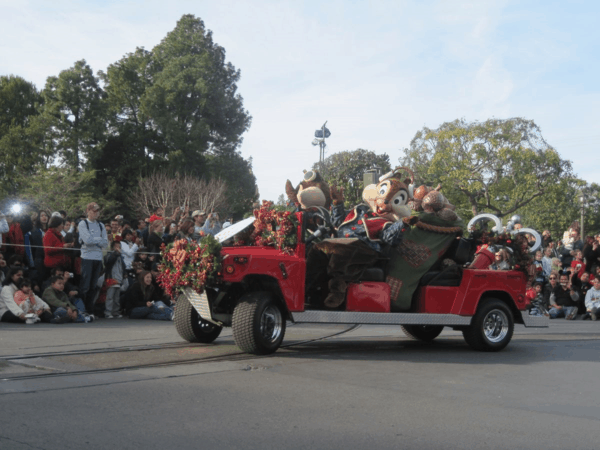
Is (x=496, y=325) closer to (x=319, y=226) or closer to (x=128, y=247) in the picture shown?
(x=319, y=226)

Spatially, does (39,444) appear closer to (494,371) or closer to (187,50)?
(494,371)

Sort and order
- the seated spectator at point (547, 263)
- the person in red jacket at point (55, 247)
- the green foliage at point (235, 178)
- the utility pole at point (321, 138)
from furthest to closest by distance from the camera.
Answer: the green foliage at point (235, 178)
the utility pole at point (321, 138)
the seated spectator at point (547, 263)
the person in red jacket at point (55, 247)

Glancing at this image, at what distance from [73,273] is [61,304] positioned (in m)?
1.37

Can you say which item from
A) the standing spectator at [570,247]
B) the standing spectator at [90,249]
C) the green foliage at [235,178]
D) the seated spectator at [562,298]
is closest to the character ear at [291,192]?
the standing spectator at [90,249]

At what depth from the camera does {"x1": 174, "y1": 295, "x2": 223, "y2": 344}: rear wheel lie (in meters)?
9.53

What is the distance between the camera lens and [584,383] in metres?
7.60

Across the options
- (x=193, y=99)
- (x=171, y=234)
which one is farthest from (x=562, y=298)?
(x=193, y=99)

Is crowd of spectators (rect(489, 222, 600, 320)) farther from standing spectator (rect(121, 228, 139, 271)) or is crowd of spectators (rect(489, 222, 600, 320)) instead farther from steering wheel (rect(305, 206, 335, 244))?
steering wheel (rect(305, 206, 335, 244))

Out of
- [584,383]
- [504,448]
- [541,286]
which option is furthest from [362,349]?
[541,286]

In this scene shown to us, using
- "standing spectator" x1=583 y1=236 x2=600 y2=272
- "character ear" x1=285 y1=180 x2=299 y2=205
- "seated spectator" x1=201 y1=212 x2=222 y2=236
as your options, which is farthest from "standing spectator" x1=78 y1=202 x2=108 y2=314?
"standing spectator" x1=583 y1=236 x2=600 y2=272

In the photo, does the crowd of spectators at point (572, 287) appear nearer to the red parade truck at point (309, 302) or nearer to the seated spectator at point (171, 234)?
the red parade truck at point (309, 302)

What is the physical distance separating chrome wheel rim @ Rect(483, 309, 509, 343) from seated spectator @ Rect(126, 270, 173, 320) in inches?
268

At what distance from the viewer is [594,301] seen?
60.5 ft

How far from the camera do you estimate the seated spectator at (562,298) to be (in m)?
19.2
